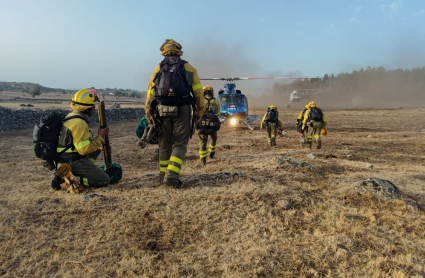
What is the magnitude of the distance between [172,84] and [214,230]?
6.76ft

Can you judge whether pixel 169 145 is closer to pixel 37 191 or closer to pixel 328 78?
pixel 37 191

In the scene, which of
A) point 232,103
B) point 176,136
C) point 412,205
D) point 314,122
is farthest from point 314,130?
point 232,103

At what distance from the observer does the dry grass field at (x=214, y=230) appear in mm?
2637

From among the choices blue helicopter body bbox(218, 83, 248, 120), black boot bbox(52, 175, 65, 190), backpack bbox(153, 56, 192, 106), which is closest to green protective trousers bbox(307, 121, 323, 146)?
backpack bbox(153, 56, 192, 106)

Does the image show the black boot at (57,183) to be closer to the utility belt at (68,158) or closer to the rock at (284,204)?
the utility belt at (68,158)

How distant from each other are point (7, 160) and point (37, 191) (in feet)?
14.1

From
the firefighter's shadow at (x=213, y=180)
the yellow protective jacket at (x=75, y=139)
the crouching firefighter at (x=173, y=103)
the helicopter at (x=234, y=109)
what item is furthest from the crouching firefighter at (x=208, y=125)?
the helicopter at (x=234, y=109)

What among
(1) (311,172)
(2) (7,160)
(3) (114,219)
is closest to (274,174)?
(1) (311,172)

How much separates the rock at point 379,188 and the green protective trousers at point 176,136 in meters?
2.65

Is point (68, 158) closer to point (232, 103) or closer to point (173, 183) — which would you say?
point (173, 183)

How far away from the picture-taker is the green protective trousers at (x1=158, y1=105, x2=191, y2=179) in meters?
4.48

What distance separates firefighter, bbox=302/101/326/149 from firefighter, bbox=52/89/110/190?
726cm

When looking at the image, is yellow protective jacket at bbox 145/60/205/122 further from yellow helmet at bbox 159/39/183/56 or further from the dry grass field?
the dry grass field

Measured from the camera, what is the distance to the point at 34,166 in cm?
707
